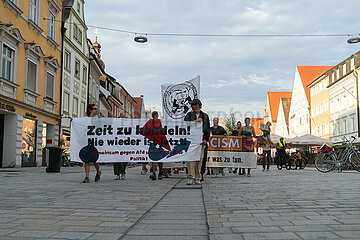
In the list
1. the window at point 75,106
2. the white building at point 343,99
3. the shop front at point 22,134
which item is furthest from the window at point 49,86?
the white building at point 343,99

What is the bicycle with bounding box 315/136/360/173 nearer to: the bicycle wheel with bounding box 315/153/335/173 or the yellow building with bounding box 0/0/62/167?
the bicycle wheel with bounding box 315/153/335/173

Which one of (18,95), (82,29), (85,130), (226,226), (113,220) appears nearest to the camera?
(226,226)

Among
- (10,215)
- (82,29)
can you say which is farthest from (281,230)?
(82,29)

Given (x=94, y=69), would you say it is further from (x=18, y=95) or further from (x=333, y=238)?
(x=333, y=238)

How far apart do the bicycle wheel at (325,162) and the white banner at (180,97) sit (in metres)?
5.35

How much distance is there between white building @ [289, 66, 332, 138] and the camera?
65812 millimetres

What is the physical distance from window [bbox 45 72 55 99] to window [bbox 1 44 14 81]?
537 cm

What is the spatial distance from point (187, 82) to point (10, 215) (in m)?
9.71

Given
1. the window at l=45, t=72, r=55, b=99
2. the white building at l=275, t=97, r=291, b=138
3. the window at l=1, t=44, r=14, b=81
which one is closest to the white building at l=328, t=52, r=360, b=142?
the white building at l=275, t=97, r=291, b=138

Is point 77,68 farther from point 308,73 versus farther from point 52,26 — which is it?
point 308,73

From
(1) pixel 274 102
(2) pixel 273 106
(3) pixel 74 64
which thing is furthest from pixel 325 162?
(1) pixel 274 102

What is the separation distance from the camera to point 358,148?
14.5 m

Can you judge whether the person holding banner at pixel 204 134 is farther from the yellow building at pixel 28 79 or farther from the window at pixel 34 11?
the window at pixel 34 11

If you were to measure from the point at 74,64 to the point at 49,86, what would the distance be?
637cm
